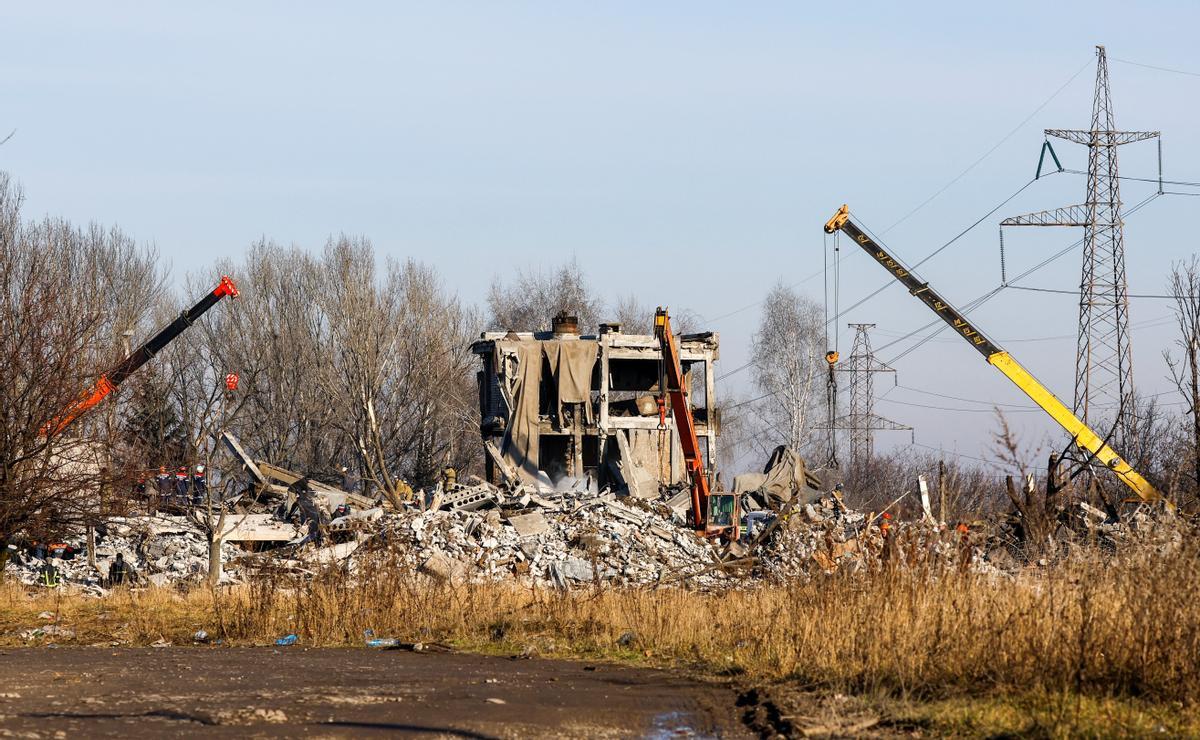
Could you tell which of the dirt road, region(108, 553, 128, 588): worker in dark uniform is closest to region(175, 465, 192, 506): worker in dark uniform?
region(108, 553, 128, 588): worker in dark uniform

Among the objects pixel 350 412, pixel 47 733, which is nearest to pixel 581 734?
pixel 47 733

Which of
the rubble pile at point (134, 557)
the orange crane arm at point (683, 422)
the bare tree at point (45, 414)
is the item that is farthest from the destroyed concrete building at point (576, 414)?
the bare tree at point (45, 414)

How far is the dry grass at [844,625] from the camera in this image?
8.42m

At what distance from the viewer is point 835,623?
10.4 m

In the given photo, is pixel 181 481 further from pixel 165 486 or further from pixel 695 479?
pixel 695 479

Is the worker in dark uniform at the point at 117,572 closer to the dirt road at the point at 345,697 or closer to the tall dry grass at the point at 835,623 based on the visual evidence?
the tall dry grass at the point at 835,623

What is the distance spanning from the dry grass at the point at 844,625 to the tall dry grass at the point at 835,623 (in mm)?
15

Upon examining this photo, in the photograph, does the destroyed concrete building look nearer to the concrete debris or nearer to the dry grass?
the concrete debris

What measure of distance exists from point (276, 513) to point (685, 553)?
30.1 feet

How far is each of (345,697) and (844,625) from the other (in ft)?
12.8

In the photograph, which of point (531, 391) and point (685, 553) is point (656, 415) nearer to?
point (531, 391)

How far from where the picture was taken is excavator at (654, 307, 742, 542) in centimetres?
2753

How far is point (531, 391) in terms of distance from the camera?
33.7 m

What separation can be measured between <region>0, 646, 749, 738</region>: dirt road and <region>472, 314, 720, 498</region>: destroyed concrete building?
19.9 meters
